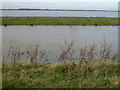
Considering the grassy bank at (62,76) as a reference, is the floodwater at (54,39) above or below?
above

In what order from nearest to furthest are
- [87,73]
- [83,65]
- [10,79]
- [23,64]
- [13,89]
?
[13,89], [10,79], [87,73], [83,65], [23,64]

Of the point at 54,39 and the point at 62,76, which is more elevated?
the point at 54,39

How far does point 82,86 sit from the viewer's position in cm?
528

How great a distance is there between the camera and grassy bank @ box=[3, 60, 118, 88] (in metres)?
5.38

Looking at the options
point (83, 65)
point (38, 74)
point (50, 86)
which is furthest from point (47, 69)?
point (50, 86)

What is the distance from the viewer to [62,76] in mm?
6117

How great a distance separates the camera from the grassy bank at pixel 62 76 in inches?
212

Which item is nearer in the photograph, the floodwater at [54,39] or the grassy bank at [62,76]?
the grassy bank at [62,76]

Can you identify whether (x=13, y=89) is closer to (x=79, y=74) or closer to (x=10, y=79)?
(x=10, y=79)

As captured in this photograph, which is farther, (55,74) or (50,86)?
(55,74)

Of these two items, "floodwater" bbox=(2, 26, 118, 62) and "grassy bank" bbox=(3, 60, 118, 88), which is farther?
"floodwater" bbox=(2, 26, 118, 62)

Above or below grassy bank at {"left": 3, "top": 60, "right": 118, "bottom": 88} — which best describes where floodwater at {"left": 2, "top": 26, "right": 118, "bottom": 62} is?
above

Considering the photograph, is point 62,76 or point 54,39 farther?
point 54,39

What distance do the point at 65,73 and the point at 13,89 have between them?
6.14 ft
